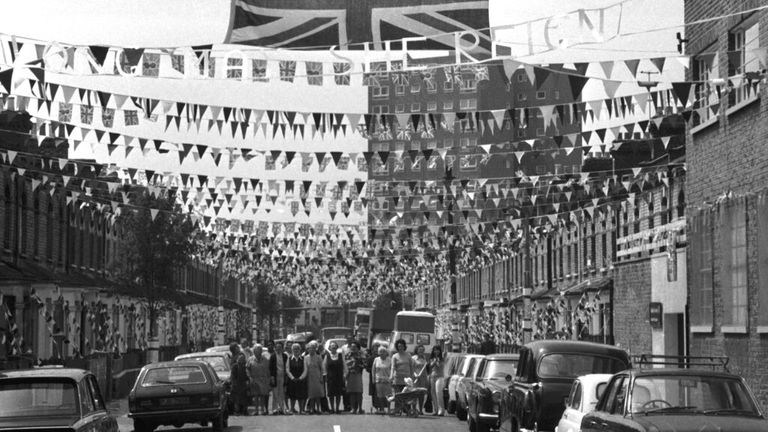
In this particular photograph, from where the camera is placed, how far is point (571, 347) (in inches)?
774

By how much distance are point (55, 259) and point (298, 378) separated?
2269 cm

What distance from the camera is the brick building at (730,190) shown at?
2319 centimetres

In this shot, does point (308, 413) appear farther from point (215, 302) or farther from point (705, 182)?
point (215, 302)

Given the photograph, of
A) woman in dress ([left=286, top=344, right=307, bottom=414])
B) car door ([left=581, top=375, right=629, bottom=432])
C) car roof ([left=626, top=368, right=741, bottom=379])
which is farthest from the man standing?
car roof ([left=626, top=368, right=741, bottom=379])

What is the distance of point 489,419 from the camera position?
22875 mm

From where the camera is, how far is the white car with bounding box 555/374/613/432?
15547 mm

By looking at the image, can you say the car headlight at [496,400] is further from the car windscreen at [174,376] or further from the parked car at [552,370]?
the car windscreen at [174,376]

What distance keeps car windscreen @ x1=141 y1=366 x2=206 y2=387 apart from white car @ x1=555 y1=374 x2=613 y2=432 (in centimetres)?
979

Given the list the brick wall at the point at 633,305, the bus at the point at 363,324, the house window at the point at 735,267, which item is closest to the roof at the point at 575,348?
the house window at the point at 735,267

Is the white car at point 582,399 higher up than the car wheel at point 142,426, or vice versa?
the white car at point 582,399

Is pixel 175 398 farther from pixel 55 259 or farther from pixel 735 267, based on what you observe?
pixel 55 259

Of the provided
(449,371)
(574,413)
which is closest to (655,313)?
A: (449,371)

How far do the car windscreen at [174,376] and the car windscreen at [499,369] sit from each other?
5690mm

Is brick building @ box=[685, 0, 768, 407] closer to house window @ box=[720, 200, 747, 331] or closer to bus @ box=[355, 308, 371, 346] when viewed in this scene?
house window @ box=[720, 200, 747, 331]
